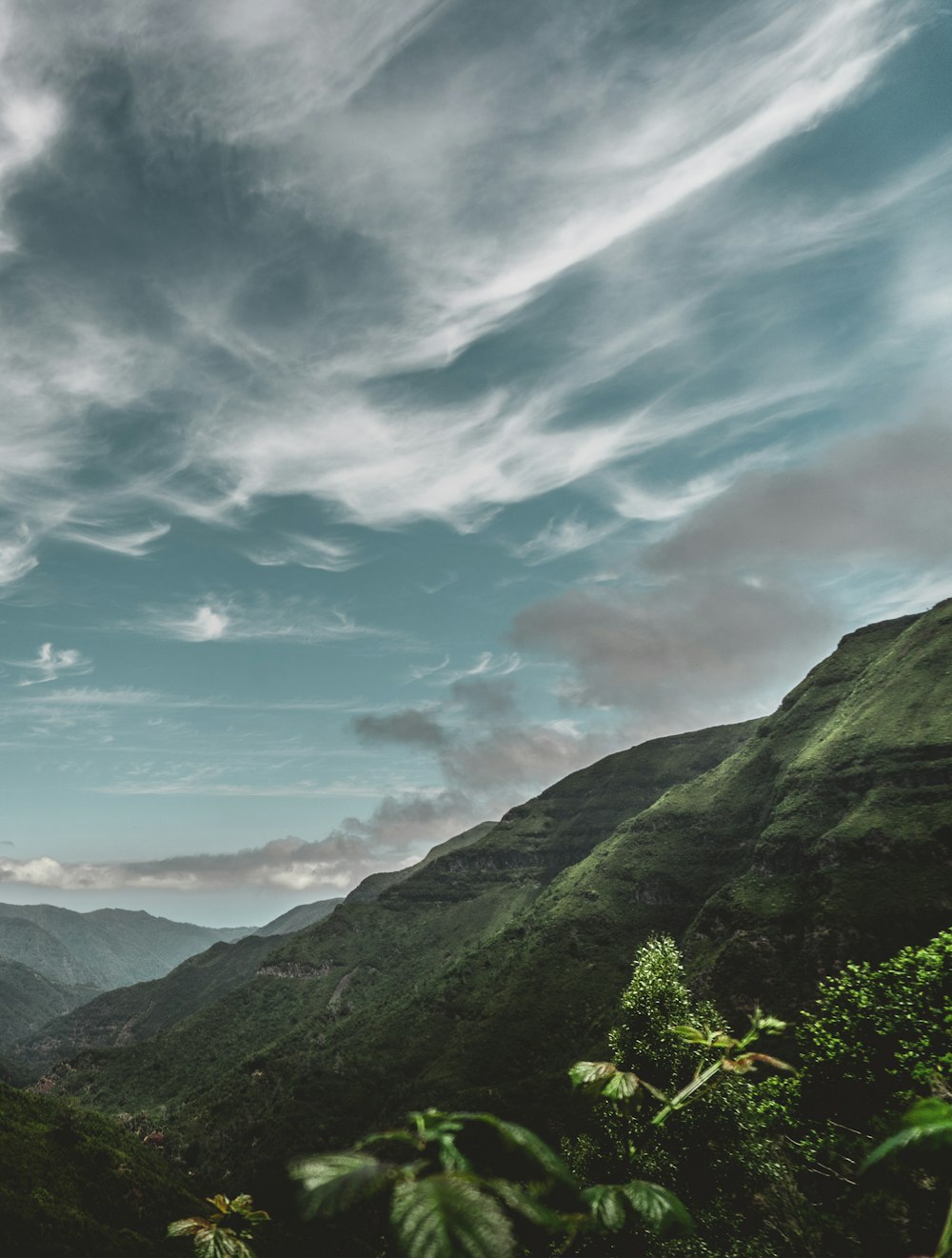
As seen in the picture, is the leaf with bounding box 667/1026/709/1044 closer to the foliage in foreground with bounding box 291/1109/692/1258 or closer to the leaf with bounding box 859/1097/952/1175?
the foliage in foreground with bounding box 291/1109/692/1258

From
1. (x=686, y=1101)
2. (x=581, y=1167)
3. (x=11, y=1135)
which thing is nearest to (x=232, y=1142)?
(x=11, y=1135)

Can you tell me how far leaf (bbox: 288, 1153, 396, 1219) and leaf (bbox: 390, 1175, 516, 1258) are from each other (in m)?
0.22

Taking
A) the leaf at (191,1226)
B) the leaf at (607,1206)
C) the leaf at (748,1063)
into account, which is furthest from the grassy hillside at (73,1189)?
the leaf at (607,1206)

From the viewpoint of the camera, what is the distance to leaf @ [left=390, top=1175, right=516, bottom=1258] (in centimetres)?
190

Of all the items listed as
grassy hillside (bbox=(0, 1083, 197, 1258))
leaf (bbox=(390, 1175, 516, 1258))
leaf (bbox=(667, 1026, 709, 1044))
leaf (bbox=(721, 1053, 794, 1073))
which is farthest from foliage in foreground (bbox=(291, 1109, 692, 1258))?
grassy hillside (bbox=(0, 1083, 197, 1258))

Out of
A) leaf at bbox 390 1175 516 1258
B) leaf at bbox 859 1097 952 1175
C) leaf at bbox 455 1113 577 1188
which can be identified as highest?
leaf at bbox 390 1175 516 1258

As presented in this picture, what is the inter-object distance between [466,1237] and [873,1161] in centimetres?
210

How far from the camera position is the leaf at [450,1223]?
1901mm

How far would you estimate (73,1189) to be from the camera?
331 ft

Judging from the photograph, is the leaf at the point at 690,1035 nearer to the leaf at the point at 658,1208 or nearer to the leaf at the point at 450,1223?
the leaf at the point at 658,1208

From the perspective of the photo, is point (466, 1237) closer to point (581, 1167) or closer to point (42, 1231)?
point (581, 1167)

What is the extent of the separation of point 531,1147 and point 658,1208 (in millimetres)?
855

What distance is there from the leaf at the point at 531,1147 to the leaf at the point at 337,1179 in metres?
0.52

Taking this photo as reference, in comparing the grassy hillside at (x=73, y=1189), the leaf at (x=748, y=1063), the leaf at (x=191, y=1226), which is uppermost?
the leaf at (x=191, y=1226)
